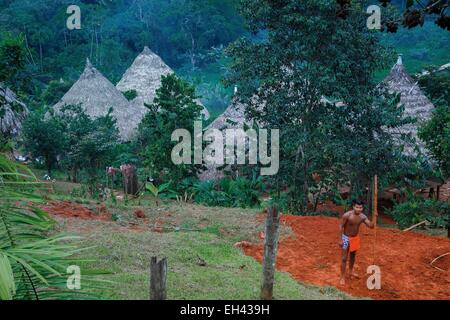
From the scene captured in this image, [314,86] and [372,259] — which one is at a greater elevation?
[314,86]

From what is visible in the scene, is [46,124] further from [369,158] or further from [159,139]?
[369,158]

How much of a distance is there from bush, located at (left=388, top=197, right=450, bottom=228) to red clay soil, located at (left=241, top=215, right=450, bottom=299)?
1569 mm

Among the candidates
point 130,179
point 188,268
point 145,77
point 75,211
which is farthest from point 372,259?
point 145,77

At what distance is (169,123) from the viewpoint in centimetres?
1505

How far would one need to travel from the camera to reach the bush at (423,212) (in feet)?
35.8

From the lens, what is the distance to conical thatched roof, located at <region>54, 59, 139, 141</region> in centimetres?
2369

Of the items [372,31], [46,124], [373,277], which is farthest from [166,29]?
[373,277]

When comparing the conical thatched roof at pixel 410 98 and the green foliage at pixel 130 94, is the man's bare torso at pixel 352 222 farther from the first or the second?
the green foliage at pixel 130 94

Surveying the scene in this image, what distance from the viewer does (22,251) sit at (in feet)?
7.86

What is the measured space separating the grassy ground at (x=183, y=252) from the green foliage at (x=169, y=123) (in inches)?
159

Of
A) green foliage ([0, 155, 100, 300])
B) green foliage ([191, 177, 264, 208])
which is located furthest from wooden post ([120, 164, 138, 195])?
green foliage ([0, 155, 100, 300])

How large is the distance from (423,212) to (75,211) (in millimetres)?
6732

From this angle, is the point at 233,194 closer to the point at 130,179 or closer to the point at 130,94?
the point at 130,179

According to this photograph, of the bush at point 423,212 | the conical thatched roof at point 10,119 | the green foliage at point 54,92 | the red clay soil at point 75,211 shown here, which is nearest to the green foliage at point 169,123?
the conical thatched roof at point 10,119
